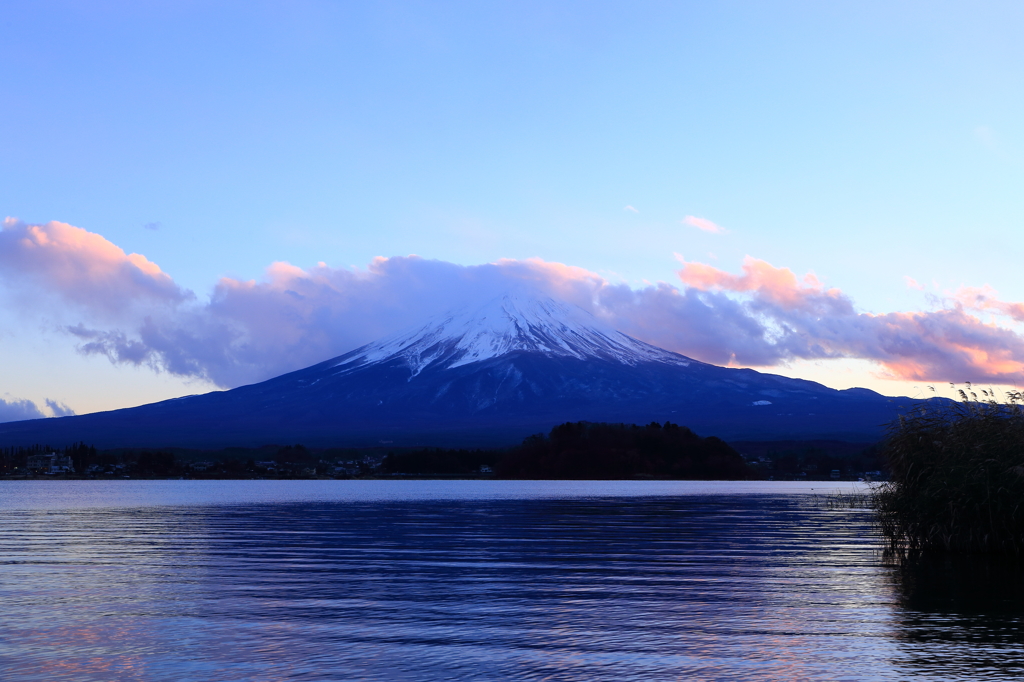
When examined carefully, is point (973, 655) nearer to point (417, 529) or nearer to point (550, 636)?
point (550, 636)

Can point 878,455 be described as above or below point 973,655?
above

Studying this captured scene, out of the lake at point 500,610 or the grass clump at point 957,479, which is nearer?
the lake at point 500,610

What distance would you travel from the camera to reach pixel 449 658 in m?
16.8

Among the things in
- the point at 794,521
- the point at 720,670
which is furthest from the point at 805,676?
the point at 794,521

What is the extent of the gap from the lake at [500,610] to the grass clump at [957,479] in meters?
1.29

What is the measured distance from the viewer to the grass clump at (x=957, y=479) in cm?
3219

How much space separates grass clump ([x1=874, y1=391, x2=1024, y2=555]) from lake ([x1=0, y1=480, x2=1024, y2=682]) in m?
1.29

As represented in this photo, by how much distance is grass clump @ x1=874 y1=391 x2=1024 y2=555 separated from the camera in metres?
32.2

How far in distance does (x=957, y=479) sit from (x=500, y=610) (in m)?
18.3

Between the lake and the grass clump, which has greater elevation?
the grass clump

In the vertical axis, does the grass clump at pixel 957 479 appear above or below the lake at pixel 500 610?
above

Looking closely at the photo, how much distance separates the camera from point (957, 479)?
32.8 m

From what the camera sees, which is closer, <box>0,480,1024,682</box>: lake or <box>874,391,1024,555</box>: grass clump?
<box>0,480,1024,682</box>: lake

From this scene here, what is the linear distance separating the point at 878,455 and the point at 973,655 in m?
22.4
